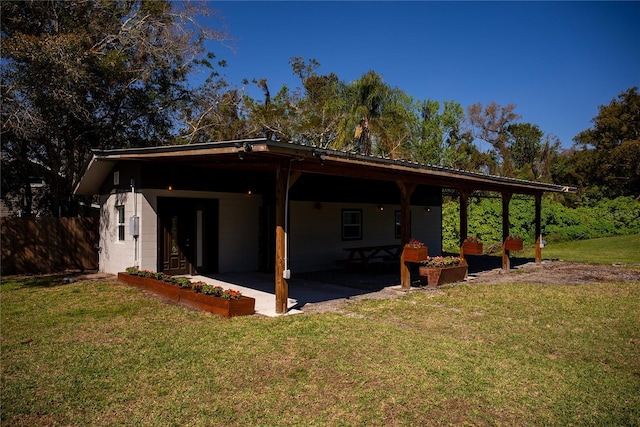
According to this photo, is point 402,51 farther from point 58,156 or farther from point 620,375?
point 620,375

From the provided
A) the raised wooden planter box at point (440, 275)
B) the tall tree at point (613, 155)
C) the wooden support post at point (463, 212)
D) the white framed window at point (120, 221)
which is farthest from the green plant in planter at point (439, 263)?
the tall tree at point (613, 155)

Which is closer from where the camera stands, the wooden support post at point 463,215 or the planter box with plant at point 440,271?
the planter box with plant at point 440,271

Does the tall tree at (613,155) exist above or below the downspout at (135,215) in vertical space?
above

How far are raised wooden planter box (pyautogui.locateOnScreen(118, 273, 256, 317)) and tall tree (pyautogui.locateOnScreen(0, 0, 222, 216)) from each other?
6594 mm

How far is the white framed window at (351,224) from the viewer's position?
14.0 meters

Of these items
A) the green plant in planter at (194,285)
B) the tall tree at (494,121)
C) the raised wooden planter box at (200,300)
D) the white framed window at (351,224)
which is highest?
the tall tree at (494,121)

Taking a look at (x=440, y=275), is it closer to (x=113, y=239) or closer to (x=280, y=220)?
(x=280, y=220)

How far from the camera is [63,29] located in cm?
1291

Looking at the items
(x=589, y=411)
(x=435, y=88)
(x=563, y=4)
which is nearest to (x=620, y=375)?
(x=589, y=411)

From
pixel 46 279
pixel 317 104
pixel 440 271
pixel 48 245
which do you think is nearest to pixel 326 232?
pixel 440 271

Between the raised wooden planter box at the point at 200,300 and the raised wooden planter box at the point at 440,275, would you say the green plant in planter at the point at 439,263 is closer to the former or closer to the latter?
the raised wooden planter box at the point at 440,275

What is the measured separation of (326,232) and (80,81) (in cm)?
853

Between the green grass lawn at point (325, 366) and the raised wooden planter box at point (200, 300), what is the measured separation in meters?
0.23

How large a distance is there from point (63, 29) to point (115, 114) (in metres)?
2.85
